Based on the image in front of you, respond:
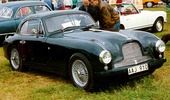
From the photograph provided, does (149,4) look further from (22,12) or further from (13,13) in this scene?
(13,13)

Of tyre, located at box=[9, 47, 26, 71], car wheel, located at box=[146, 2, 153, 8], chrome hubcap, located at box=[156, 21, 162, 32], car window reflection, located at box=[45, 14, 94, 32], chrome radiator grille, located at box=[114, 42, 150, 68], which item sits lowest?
car wheel, located at box=[146, 2, 153, 8]

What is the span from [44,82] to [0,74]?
1434 millimetres

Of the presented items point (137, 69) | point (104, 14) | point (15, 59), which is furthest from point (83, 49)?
point (15, 59)

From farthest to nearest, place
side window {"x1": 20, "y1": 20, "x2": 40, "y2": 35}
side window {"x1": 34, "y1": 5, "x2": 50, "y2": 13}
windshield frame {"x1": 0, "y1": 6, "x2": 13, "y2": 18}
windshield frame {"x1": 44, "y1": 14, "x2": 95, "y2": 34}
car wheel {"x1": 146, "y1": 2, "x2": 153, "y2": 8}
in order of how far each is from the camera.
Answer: car wheel {"x1": 146, "y1": 2, "x2": 153, "y2": 8} → side window {"x1": 34, "y1": 5, "x2": 50, "y2": 13} → windshield frame {"x1": 0, "y1": 6, "x2": 13, "y2": 18} → side window {"x1": 20, "y1": 20, "x2": 40, "y2": 35} → windshield frame {"x1": 44, "y1": 14, "x2": 95, "y2": 34}

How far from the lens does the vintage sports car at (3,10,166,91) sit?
5730 mm

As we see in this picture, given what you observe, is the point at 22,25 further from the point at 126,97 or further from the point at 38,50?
the point at 126,97

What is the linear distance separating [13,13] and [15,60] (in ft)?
16.2

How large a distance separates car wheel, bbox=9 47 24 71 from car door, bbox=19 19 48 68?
356mm

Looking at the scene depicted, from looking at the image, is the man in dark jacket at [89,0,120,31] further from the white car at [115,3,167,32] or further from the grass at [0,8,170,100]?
the white car at [115,3,167,32]

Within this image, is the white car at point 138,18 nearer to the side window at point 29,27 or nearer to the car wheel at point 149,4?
the side window at point 29,27

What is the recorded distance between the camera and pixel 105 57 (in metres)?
5.64

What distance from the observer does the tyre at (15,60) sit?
8.06 meters

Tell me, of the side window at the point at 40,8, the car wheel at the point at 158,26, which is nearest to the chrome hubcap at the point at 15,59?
the side window at the point at 40,8

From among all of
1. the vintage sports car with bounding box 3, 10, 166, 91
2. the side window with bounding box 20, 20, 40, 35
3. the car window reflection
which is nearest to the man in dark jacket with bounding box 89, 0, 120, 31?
the vintage sports car with bounding box 3, 10, 166, 91
